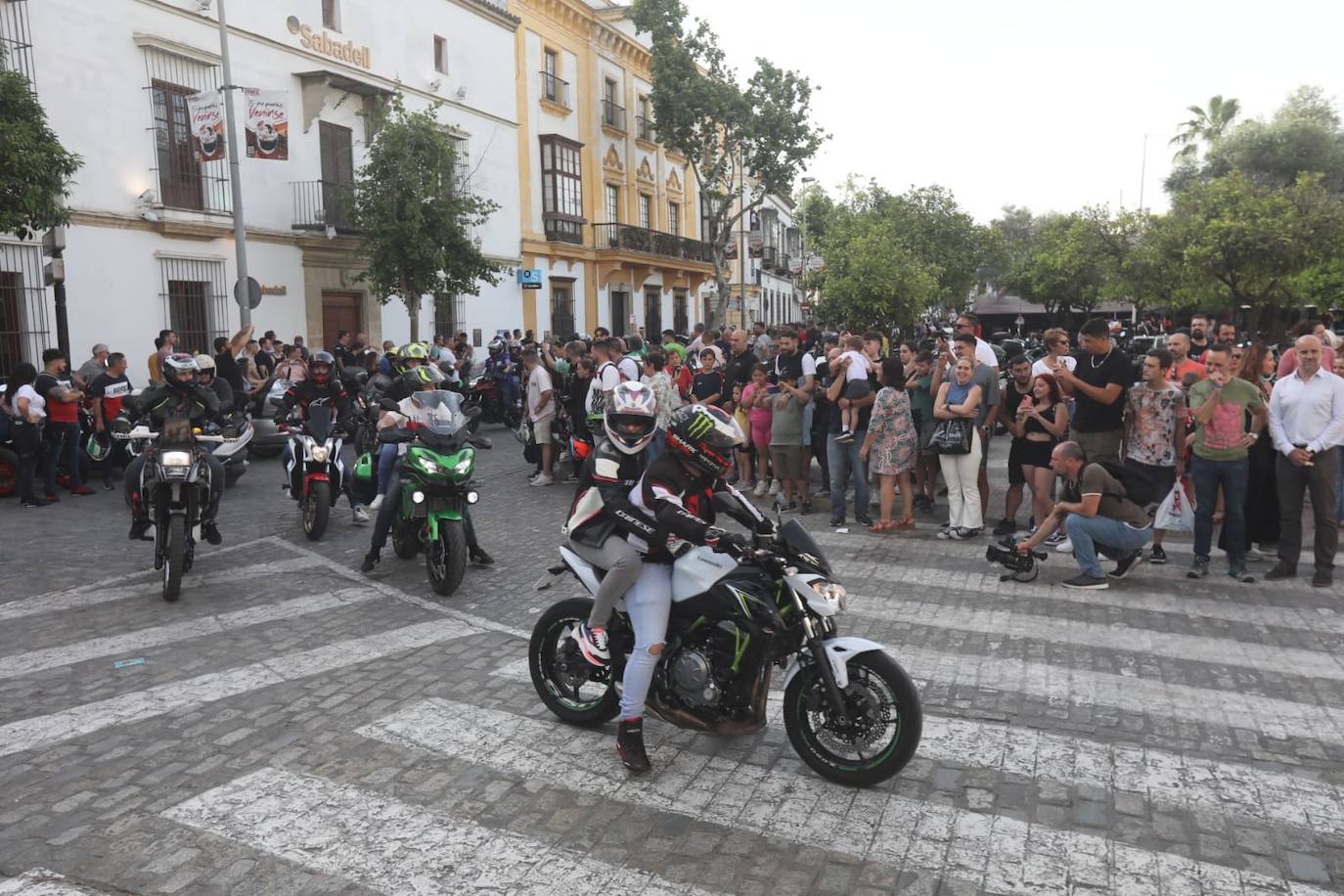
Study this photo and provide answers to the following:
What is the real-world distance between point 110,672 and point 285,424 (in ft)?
13.3

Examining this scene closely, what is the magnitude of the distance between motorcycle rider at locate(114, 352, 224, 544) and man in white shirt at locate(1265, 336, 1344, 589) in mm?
7967

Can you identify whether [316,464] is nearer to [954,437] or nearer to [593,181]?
[954,437]

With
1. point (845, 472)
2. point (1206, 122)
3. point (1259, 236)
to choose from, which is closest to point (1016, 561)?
point (845, 472)

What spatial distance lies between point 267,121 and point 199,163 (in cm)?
234

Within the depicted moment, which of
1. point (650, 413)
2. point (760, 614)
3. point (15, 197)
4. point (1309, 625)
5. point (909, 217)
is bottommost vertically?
point (1309, 625)

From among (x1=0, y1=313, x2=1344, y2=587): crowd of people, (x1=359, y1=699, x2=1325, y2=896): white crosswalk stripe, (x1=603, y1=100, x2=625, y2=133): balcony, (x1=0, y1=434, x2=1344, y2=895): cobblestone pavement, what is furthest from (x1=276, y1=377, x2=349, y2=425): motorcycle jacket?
(x1=603, y1=100, x2=625, y2=133): balcony

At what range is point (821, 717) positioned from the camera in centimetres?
447

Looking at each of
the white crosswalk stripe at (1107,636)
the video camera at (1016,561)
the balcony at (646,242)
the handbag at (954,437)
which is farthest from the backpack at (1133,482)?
the balcony at (646,242)

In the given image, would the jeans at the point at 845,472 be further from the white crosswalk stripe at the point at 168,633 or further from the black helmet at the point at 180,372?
the black helmet at the point at 180,372

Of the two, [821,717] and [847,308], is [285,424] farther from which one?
[847,308]

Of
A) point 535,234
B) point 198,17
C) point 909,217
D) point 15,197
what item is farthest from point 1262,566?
point 909,217

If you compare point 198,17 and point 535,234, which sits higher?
point 198,17

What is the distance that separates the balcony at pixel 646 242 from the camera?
36594 millimetres

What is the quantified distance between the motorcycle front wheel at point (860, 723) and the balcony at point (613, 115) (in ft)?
115
